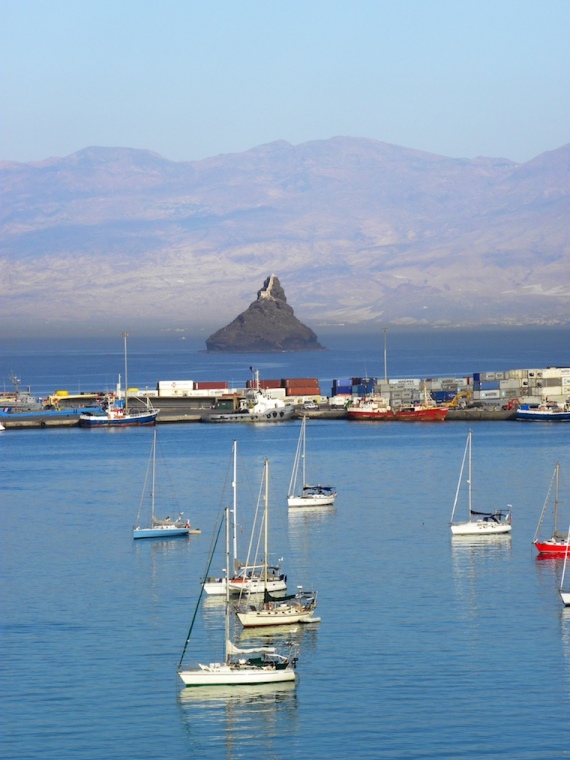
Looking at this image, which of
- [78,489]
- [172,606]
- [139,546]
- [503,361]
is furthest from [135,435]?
[503,361]

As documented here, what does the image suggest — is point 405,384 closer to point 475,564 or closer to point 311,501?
point 311,501

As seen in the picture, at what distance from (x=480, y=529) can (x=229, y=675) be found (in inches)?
706

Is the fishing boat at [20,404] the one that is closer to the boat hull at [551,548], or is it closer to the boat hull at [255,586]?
the boat hull at [551,548]

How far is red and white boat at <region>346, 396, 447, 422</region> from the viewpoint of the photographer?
94000 millimetres

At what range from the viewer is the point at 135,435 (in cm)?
8556

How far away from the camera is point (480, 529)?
150 ft

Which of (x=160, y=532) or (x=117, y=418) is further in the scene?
(x=117, y=418)

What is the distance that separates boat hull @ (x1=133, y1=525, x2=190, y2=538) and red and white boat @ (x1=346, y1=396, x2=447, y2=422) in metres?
48.7

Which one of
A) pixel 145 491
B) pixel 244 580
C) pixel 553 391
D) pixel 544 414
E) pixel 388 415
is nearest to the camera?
pixel 244 580

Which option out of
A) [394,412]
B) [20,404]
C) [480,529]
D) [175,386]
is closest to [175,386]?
[175,386]

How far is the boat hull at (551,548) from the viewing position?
41844mm

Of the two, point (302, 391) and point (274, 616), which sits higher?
point (302, 391)

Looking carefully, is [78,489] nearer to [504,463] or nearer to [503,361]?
[504,463]

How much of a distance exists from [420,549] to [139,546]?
8.49m
